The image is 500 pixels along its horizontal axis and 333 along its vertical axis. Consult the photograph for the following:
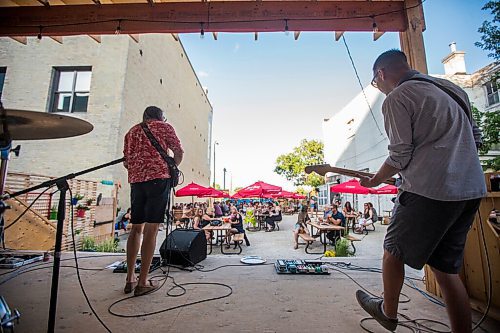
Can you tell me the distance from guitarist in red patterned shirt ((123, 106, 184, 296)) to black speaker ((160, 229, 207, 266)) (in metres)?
0.79

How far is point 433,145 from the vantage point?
1.30 metres

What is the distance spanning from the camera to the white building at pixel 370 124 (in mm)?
13648

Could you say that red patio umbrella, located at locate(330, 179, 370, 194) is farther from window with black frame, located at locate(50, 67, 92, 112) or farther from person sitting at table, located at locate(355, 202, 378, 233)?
window with black frame, located at locate(50, 67, 92, 112)

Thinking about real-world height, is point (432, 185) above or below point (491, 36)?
below

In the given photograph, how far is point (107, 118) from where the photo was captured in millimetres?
10125

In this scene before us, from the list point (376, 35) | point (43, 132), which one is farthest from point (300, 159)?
point (43, 132)

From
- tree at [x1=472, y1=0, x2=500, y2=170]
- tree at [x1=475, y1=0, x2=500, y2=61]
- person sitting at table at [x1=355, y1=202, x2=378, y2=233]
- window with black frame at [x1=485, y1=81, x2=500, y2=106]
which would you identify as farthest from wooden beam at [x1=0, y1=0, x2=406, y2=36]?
window with black frame at [x1=485, y1=81, x2=500, y2=106]

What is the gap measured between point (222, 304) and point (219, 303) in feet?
0.11

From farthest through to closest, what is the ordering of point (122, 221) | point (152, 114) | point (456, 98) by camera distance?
point (122, 221) < point (152, 114) < point (456, 98)

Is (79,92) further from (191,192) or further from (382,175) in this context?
(382,175)

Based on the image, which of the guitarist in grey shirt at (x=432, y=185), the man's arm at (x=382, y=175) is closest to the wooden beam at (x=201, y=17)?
the guitarist in grey shirt at (x=432, y=185)

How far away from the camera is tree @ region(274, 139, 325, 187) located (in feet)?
101

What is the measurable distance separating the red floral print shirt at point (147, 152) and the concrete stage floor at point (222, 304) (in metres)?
1.13

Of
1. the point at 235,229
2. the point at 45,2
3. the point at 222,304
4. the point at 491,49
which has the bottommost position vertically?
the point at 222,304
